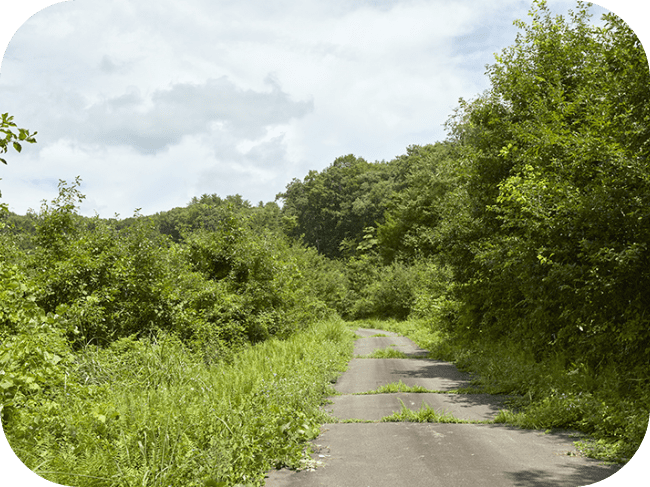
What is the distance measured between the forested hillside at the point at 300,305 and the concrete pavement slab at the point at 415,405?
0.59 meters

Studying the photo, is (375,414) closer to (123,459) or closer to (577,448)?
(577,448)

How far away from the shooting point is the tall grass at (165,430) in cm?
419

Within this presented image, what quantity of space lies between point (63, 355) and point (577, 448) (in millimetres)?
6647

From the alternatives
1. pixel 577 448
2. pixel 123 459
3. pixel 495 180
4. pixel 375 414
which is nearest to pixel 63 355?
pixel 123 459

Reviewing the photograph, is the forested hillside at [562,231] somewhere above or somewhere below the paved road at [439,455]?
above

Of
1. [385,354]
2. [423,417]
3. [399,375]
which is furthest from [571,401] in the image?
[385,354]

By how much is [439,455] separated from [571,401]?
3.03 meters

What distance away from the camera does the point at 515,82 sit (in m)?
11.8

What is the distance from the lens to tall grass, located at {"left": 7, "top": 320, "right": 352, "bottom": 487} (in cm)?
419

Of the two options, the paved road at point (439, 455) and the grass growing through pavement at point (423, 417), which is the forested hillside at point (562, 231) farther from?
the grass growing through pavement at point (423, 417)

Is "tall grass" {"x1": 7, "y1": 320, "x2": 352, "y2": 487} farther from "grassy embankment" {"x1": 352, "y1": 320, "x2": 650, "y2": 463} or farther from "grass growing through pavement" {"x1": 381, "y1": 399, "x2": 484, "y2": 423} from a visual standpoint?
"grassy embankment" {"x1": 352, "y1": 320, "x2": 650, "y2": 463}

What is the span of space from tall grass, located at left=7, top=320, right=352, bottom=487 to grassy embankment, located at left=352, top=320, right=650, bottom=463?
141 inches

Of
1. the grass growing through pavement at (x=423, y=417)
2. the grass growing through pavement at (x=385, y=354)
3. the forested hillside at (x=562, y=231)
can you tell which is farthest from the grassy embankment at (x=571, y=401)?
the grass growing through pavement at (x=385, y=354)

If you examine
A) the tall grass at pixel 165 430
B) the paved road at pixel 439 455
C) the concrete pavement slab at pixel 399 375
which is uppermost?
the tall grass at pixel 165 430
